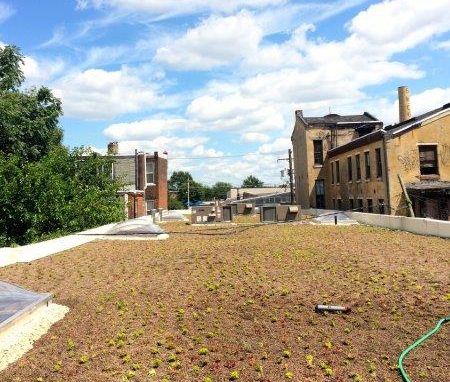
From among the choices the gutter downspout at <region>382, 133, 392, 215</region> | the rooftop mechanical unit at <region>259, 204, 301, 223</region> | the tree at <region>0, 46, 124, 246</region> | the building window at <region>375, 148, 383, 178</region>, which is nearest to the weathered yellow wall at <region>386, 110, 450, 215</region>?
the gutter downspout at <region>382, 133, 392, 215</region>

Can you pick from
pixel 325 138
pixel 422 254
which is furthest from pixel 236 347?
pixel 325 138

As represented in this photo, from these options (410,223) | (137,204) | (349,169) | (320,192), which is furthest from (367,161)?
(137,204)

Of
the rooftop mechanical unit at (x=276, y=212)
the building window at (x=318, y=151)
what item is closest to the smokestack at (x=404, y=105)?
the building window at (x=318, y=151)

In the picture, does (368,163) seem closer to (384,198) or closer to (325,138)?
(384,198)

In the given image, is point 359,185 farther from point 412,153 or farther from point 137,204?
point 137,204

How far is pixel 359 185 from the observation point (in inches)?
1325

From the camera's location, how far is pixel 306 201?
44.6 metres

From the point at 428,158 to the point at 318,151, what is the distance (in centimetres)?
1496

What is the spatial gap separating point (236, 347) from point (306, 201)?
38981 mm

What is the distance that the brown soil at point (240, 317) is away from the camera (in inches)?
229

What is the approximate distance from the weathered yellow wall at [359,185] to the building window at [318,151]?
1.10 metres

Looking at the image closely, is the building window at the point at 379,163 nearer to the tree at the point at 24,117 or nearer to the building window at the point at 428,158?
the building window at the point at 428,158

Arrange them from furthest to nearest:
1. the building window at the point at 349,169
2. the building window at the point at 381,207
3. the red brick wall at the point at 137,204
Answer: the red brick wall at the point at 137,204, the building window at the point at 349,169, the building window at the point at 381,207

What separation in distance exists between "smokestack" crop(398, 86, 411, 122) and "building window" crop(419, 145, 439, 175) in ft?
37.0
